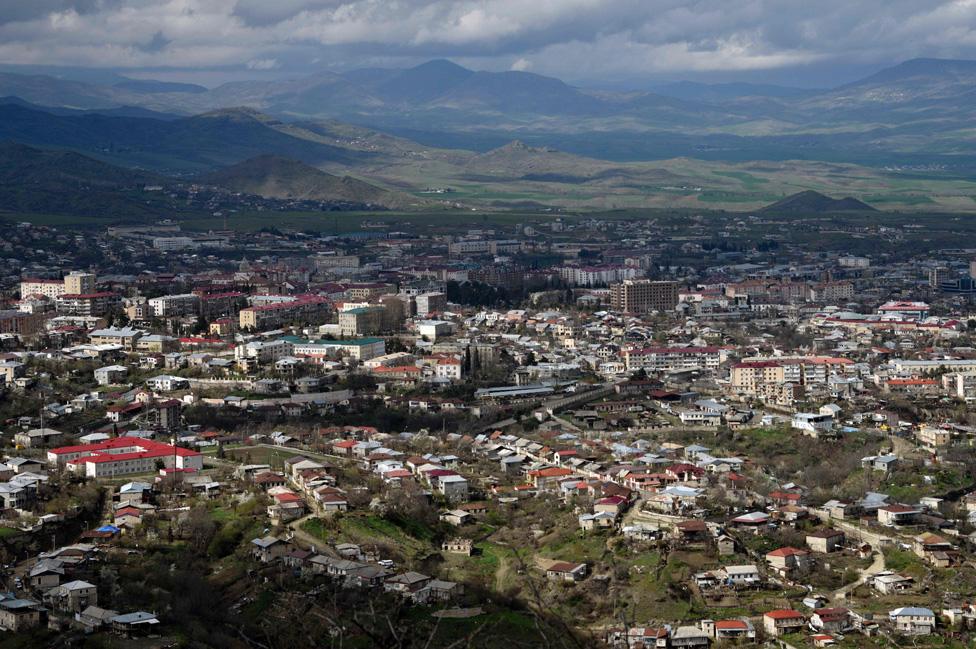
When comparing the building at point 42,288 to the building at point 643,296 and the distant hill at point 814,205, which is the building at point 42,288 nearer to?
the building at point 643,296

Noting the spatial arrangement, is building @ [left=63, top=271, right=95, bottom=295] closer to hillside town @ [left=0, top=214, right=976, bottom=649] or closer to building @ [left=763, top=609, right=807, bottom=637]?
hillside town @ [left=0, top=214, right=976, bottom=649]

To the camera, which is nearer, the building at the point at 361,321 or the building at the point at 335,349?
the building at the point at 335,349

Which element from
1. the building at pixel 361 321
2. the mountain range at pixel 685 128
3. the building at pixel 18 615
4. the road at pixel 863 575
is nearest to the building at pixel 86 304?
the building at pixel 361 321

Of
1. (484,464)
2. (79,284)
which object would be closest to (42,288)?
(79,284)

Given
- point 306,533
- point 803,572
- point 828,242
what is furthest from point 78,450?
point 828,242

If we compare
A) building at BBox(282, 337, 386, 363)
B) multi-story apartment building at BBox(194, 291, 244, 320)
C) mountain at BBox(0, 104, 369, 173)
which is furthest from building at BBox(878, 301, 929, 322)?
mountain at BBox(0, 104, 369, 173)

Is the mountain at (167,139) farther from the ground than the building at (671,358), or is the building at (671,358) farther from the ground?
the mountain at (167,139)

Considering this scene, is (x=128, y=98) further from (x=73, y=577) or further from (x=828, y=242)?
(x=73, y=577)
